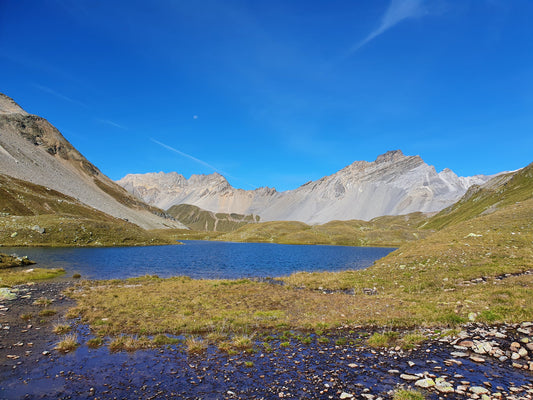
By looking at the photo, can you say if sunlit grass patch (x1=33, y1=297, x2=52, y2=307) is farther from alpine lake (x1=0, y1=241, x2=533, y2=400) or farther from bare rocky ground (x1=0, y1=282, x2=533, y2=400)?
bare rocky ground (x1=0, y1=282, x2=533, y2=400)

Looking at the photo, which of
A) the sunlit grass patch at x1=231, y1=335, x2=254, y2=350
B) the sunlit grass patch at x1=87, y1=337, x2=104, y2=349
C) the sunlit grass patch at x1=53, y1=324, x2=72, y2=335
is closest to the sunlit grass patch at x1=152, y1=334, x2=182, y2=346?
the sunlit grass patch at x1=87, y1=337, x2=104, y2=349

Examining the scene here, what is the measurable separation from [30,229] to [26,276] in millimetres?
67623

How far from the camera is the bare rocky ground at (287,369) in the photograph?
39.5 feet

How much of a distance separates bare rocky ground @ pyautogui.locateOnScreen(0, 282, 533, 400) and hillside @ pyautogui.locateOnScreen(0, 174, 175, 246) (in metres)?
91.9

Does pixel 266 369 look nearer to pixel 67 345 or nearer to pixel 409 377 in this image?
pixel 409 377

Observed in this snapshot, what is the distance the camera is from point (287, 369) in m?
14.3

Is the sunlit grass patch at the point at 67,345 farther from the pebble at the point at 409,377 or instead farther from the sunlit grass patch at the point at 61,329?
the pebble at the point at 409,377

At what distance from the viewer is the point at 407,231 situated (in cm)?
19425

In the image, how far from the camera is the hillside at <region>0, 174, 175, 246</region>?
91.1 m

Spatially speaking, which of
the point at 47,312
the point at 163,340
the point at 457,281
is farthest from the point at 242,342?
the point at 457,281

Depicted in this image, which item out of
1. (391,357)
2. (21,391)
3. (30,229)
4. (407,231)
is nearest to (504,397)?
(391,357)

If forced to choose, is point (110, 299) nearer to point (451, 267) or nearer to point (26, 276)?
point (26, 276)

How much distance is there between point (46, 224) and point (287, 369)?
368 feet

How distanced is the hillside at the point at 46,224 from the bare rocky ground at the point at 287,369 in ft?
302
